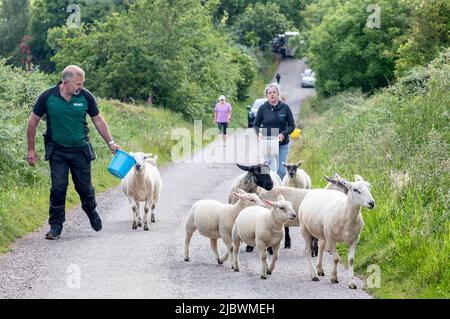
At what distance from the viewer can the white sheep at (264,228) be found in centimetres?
992

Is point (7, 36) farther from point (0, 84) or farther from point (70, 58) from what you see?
point (0, 84)

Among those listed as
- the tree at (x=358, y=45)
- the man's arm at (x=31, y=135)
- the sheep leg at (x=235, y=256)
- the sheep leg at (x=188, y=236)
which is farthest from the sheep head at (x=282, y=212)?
the tree at (x=358, y=45)

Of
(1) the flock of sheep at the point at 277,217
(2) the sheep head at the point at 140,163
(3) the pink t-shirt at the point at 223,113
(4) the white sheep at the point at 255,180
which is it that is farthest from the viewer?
(3) the pink t-shirt at the point at 223,113

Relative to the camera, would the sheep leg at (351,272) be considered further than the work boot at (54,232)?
No

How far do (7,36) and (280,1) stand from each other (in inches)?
1035

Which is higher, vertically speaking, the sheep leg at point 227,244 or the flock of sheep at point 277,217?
the flock of sheep at point 277,217

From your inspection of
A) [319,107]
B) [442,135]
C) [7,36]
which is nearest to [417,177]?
[442,135]

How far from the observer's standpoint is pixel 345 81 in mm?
38438

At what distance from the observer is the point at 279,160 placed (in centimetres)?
1438

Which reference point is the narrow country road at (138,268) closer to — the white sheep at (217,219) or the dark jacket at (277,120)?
the white sheep at (217,219)

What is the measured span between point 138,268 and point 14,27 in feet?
180

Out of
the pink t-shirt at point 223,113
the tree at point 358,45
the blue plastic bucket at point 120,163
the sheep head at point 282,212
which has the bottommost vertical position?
the pink t-shirt at point 223,113

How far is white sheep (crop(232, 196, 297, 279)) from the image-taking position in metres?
9.92

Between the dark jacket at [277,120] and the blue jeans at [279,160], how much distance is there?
14cm
